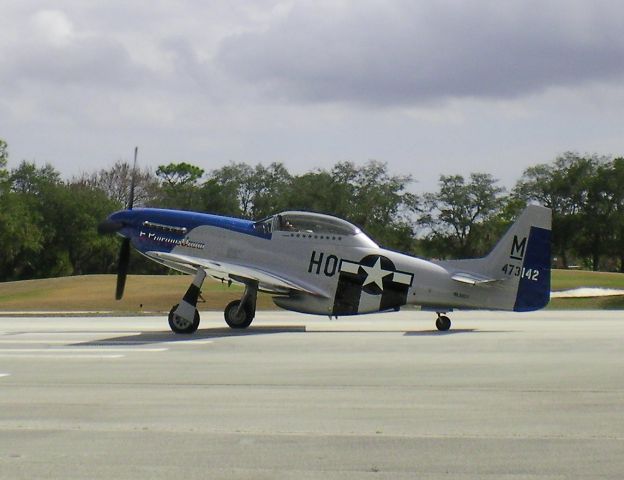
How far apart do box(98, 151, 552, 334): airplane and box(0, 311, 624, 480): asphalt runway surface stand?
2958mm

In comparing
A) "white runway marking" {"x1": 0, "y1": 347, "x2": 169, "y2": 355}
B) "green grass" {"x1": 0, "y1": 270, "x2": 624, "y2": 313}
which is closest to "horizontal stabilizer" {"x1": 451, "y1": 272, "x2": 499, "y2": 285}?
"white runway marking" {"x1": 0, "y1": 347, "x2": 169, "y2": 355}

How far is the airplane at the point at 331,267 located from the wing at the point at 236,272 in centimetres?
2

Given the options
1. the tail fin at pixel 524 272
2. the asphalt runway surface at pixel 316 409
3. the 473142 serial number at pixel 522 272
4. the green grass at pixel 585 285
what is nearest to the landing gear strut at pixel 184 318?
the asphalt runway surface at pixel 316 409

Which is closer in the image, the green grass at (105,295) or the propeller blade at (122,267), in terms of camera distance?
the propeller blade at (122,267)

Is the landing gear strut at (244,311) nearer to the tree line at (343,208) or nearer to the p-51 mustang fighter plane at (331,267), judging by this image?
the p-51 mustang fighter plane at (331,267)

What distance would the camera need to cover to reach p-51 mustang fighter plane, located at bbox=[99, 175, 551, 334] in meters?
20.4

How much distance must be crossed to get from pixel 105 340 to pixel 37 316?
42.9 ft

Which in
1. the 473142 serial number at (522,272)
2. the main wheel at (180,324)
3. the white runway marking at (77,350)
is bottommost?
the white runway marking at (77,350)

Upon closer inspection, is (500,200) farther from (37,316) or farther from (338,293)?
(338,293)

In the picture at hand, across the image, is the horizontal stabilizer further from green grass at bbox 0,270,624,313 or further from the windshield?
green grass at bbox 0,270,624,313

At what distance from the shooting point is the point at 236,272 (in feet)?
67.1

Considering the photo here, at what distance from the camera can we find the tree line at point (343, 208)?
249 feet

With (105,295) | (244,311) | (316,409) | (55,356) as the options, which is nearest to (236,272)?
(244,311)

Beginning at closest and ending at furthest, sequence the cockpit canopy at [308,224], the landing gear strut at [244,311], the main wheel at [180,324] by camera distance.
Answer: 1. the main wheel at [180,324]
2. the cockpit canopy at [308,224]
3. the landing gear strut at [244,311]
